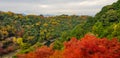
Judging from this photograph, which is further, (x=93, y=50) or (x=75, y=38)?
(x=75, y=38)

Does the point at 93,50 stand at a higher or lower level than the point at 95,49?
lower

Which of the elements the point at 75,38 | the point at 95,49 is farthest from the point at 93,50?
the point at 75,38

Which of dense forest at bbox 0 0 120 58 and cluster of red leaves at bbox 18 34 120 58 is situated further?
dense forest at bbox 0 0 120 58

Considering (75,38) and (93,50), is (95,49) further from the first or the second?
(75,38)

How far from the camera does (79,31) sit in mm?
107625

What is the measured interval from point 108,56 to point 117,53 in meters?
2.70

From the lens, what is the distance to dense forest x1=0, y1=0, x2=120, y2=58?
225ft

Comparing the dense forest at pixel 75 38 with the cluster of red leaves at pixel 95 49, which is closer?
the cluster of red leaves at pixel 95 49

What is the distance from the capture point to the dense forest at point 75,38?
68562 mm

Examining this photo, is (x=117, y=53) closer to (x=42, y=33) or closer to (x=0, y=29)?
(x=42, y=33)

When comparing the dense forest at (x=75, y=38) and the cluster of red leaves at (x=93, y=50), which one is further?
the dense forest at (x=75, y=38)

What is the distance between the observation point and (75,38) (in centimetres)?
9394

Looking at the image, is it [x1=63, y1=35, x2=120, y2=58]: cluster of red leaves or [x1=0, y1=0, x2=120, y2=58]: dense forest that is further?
[x1=0, y1=0, x2=120, y2=58]: dense forest

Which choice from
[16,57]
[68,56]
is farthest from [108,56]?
[16,57]
